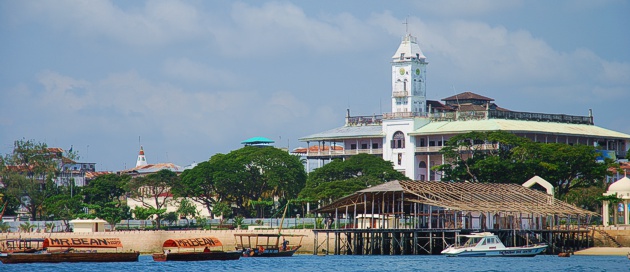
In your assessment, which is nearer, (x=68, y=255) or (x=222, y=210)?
(x=68, y=255)

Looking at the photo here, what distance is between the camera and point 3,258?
3688 inches

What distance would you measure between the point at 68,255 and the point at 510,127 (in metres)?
62.0

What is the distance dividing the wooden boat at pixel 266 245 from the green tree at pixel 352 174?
1933cm

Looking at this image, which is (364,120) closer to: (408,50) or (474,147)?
(408,50)

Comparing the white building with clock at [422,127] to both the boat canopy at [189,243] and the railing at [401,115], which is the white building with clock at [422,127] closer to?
the railing at [401,115]

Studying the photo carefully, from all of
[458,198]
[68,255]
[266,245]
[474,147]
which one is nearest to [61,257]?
[68,255]

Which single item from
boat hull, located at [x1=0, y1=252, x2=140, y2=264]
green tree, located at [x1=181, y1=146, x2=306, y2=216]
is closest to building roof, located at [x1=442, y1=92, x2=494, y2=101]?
green tree, located at [x1=181, y1=146, x2=306, y2=216]

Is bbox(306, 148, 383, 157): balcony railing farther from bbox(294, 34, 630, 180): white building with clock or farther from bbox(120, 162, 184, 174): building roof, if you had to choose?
bbox(120, 162, 184, 174): building roof

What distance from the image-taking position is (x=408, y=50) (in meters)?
162

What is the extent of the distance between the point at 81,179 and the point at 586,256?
9453 cm

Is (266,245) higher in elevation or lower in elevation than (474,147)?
lower

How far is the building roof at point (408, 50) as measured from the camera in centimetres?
16173

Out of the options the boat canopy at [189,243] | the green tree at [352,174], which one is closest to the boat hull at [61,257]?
the boat canopy at [189,243]

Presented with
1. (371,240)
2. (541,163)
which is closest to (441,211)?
(371,240)
